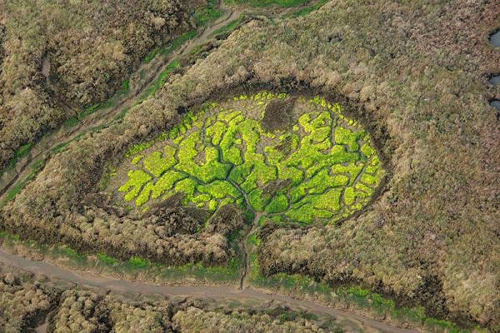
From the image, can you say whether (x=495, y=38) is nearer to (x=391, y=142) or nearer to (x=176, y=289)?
(x=391, y=142)

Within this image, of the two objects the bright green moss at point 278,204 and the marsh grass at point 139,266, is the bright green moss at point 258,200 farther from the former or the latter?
the marsh grass at point 139,266

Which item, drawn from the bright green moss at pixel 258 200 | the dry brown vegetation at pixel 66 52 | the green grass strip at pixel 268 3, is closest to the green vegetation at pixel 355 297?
the bright green moss at pixel 258 200

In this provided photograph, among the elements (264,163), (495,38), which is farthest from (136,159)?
(495,38)

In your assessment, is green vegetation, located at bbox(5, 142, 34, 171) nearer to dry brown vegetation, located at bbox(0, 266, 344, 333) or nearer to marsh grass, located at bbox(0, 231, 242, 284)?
marsh grass, located at bbox(0, 231, 242, 284)

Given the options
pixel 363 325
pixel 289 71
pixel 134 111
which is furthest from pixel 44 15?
pixel 363 325

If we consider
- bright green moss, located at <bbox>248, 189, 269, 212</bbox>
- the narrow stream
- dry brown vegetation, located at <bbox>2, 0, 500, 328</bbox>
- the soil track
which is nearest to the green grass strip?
the soil track

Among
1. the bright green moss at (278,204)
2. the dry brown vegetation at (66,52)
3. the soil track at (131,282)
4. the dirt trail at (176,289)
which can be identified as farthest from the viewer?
the dry brown vegetation at (66,52)
